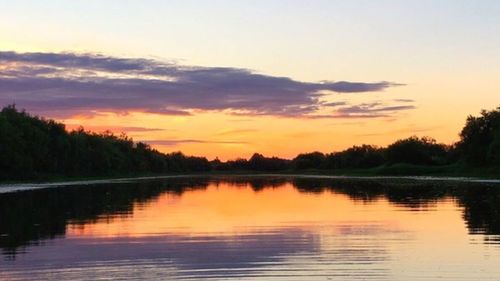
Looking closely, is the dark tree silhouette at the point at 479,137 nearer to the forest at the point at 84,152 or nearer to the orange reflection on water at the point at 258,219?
the forest at the point at 84,152

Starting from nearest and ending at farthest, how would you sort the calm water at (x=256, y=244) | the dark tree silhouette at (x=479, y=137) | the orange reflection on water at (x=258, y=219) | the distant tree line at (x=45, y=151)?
the calm water at (x=256, y=244), the orange reflection on water at (x=258, y=219), the distant tree line at (x=45, y=151), the dark tree silhouette at (x=479, y=137)

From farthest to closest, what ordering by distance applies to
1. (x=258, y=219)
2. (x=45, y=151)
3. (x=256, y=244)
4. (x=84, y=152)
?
1. (x=84, y=152)
2. (x=45, y=151)
3. (x=258, y=219)
4. (x=256, y=244)

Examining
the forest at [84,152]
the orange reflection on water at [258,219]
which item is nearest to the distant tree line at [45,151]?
the forest at [84,152]

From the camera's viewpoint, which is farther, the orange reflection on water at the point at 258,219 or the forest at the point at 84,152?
the forest at the point at 84,152

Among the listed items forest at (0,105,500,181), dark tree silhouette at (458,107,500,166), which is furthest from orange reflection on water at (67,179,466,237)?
dark tree silhouette at (458,107,500,166)

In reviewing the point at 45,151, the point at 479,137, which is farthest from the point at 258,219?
the point at 45,151

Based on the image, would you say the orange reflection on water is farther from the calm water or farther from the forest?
the forest

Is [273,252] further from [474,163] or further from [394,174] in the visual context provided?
[394,174]

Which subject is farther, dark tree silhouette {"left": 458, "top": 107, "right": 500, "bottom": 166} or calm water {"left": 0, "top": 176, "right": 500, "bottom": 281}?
dark tree silhouette {"left": 458, "top": 107, "right": 500, "bottom": 166}

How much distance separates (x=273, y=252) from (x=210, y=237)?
5137mm

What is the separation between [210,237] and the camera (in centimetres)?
2505

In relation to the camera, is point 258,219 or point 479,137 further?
point 479,137

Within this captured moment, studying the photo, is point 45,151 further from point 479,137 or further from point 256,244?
point 256,244

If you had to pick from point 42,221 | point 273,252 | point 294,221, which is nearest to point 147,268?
point 273,252
